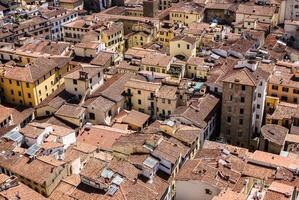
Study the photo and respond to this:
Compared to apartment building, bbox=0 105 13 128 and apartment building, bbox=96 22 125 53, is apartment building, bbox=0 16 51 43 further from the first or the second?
apartment building, bbox=0 105 13 128

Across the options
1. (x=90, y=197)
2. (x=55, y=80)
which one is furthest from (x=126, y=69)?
(x=90, y=197)

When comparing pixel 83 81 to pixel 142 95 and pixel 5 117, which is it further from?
pixel 5 117

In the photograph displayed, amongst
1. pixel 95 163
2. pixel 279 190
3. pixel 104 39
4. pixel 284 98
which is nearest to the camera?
pixel 279 190

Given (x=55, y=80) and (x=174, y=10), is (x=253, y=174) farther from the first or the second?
(x=174, y=10)

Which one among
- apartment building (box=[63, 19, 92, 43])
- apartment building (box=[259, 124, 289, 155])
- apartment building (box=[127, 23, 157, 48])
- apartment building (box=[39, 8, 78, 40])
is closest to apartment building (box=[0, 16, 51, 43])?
apartment building (box=[39, 8, 78, 40])

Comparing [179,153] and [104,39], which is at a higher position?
[104,39]

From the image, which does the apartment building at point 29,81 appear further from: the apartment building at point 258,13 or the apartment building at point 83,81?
the apartment building at point 258,13

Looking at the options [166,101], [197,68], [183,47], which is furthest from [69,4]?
[166,101]

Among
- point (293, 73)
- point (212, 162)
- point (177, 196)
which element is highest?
point (293, 73)
